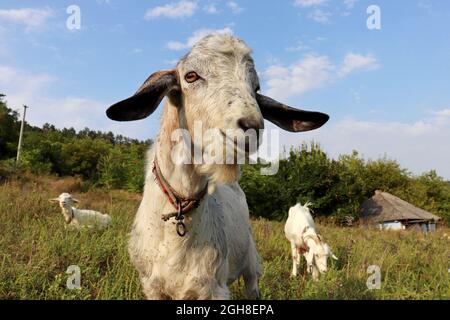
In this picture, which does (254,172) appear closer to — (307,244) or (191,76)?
(307,244)

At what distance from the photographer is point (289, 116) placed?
138 inches

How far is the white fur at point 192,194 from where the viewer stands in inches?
107

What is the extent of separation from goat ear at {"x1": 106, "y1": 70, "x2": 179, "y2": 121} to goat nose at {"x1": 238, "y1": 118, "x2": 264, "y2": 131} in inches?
34.4

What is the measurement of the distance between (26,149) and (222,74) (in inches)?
1343

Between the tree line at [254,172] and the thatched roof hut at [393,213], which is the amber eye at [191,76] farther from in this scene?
the thatched roof hut at [393,213]

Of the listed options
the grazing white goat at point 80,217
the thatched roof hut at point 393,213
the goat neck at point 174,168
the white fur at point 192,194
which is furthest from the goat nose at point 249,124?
the thatched roof hut at point 393,213

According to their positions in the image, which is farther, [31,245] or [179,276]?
[31,245]

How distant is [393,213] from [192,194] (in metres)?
43.2

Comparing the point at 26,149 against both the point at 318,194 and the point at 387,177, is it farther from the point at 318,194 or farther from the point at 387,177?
the point at 387,177

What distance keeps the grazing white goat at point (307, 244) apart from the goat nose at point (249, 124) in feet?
13.5

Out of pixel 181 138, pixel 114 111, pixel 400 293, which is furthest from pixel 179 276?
pixel 400 293

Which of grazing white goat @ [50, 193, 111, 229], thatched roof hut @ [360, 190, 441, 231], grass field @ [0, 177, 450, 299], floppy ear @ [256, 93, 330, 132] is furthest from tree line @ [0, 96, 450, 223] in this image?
floppy ear @ [256, 93, 330, 132]

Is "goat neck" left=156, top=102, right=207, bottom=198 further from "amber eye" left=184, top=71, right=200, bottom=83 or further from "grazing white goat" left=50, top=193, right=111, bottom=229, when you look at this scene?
"grazing white goat" left=50, top=193, right=111, bottom=229
